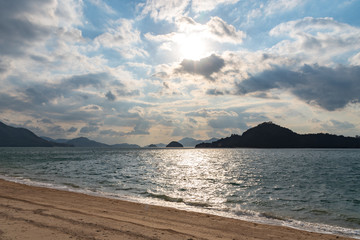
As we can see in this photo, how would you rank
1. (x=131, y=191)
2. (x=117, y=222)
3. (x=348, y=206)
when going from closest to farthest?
1. (x=117, y=222)
2. (x=348, y=206)
3. (x=131, y=191)

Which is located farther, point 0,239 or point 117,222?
point 117,222

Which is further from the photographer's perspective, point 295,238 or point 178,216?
point 178,216

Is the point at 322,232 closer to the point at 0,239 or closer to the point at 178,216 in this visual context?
the point at 178,216

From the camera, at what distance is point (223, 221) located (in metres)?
13.5

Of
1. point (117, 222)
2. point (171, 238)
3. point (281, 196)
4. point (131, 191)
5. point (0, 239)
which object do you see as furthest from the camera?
point (131, 191)

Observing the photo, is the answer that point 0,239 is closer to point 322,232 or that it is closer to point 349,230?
point 322,232

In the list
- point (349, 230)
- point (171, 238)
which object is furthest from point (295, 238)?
point (171, 238)

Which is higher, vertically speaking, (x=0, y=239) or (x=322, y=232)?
(x=0, y=239)

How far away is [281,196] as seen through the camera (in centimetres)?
2261

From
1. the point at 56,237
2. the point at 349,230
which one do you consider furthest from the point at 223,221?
the point at 56,237

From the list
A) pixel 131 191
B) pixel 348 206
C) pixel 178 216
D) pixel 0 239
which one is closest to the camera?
pixel 0 239

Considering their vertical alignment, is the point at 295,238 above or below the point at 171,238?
below

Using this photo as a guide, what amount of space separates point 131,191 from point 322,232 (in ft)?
58.3

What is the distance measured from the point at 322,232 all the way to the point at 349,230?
2.12 m
